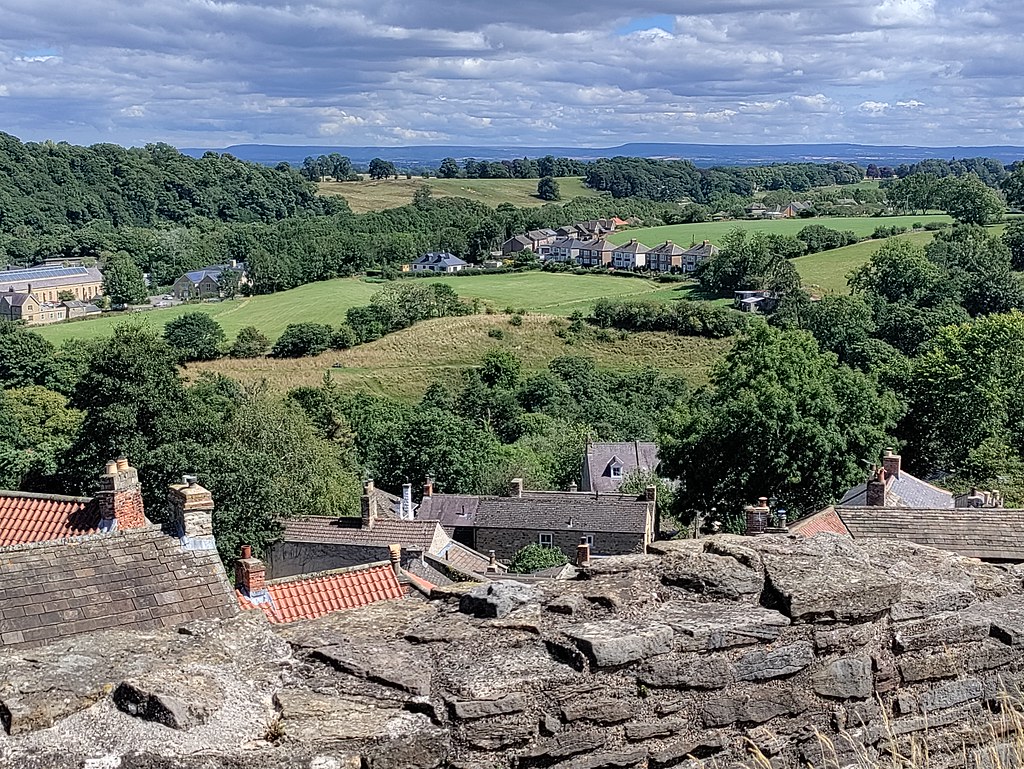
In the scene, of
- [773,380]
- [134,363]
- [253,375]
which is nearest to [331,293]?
[253,375]

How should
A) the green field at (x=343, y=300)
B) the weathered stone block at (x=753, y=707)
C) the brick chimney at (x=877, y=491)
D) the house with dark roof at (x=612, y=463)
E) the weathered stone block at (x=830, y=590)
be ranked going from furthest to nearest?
the green field at (x=343, y=300) → the house with dark roof at (x=612, y=463) → the brick chimney at (x=877, y=491) → the weathered stone block at (x=830, y=590) → the weathered stone block at (x=753, y=707)

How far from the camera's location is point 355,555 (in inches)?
957

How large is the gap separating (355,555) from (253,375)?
4700cm

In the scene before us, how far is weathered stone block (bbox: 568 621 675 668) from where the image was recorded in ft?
14.9

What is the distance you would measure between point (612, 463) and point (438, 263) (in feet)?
255

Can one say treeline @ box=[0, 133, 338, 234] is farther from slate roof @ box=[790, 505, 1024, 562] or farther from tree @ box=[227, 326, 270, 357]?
slate roof @ box=[790, 505, 1024, 562]

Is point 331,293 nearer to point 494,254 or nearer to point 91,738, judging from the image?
point 494,254

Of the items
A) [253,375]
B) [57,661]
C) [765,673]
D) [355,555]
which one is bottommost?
[253,375]

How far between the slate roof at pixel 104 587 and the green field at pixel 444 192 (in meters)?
159

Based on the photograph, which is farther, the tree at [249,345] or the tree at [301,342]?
the tree at [301,342]

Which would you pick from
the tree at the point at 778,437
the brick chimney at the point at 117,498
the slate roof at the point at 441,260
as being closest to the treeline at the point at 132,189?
the slate roof at the point at 441,260

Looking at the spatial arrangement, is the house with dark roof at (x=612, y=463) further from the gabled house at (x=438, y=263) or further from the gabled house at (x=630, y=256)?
the gabled house at (x=438, y=263)

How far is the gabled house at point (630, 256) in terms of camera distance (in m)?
112

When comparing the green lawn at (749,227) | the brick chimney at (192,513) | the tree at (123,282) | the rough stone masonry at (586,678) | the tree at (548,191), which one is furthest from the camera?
the tree at (548,191)
